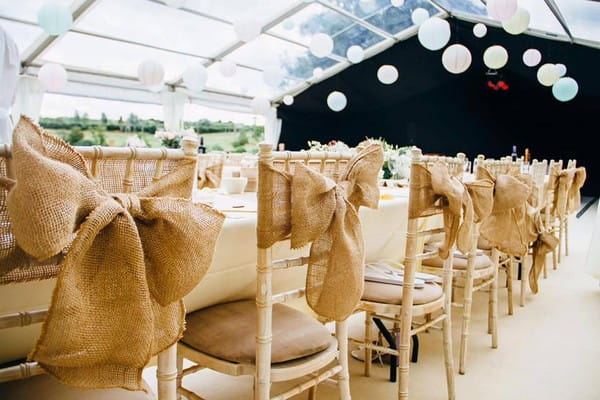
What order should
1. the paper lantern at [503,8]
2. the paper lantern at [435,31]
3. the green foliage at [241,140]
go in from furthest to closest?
the green foliage at [241,140] → the paper lantern at [435,31] → the paper lantern at [503,8]

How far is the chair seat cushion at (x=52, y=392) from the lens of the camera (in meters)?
0.91

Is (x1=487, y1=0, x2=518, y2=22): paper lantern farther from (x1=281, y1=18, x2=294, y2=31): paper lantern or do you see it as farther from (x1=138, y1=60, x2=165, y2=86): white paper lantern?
(x1=281, y1=18, x2=294, y2=31): paper lantern

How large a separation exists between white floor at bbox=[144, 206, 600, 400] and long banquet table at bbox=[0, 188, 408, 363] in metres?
0.51

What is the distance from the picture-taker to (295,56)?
34.1ft

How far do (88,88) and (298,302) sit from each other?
308 inches

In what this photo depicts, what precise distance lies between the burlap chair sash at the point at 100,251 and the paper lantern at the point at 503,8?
184 inches

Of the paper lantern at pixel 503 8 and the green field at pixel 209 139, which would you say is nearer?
the paper lantern at pixel 503 8

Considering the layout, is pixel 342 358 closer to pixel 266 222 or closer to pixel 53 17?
pixel 266 222

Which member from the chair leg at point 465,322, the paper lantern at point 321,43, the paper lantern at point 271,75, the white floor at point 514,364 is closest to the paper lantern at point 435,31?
the paper lantern at point 321,43

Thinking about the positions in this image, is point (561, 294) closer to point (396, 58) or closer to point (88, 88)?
point (88, 88)

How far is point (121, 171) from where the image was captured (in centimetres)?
87

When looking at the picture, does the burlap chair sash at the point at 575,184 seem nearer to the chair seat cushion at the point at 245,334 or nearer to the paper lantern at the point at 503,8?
the paper lantern at the point at 503,8

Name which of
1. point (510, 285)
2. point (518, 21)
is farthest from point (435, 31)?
point (510, 285)

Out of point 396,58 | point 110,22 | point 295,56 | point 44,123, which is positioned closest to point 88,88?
point 44,123
